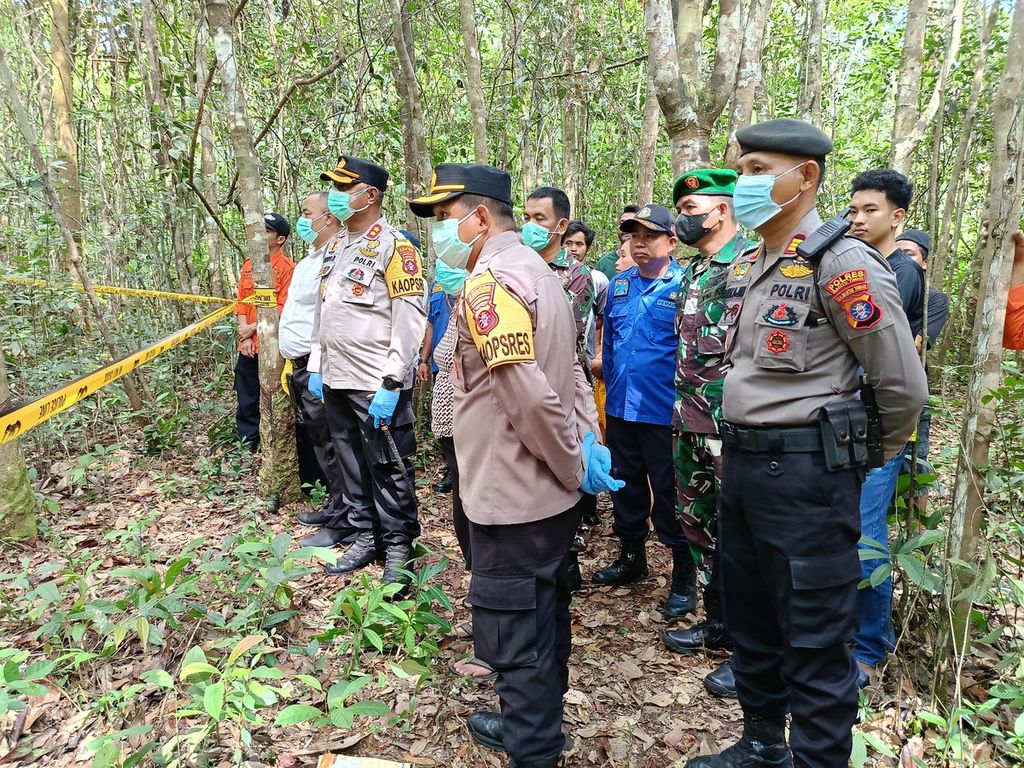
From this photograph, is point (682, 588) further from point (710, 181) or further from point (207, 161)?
point (207, 161)

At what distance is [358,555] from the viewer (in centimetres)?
379

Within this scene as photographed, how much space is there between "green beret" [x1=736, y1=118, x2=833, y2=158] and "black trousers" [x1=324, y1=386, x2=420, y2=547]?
2.38 metres

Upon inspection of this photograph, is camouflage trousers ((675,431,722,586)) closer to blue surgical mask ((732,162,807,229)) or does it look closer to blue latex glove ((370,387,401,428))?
blue surgical mask ((732,162,807,229))

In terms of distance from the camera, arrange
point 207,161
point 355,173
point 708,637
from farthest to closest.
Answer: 1. point 207,161
2. point 355,173
3. point 708,637

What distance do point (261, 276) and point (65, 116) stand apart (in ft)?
18.1

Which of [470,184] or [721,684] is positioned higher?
[470,184]

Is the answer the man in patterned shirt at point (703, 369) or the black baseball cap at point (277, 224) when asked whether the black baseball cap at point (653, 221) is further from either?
the black baseball cap at point (277, 224)

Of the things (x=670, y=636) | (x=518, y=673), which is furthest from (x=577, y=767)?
(x=670, y=636)

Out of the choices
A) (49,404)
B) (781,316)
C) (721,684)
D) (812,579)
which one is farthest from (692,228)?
(49,404)

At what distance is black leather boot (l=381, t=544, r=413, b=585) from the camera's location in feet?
11.3

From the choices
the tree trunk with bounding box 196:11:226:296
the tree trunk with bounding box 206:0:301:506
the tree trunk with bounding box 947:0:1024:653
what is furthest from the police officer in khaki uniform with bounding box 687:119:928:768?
the tree trunk with bounding box 196:11:226:296

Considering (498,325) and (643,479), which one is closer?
(498,325)

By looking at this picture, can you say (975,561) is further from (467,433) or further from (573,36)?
(573,36)

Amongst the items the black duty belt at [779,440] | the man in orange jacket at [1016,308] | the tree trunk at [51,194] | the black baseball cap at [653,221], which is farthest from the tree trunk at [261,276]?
the man in orange jacket at [1016,308]
